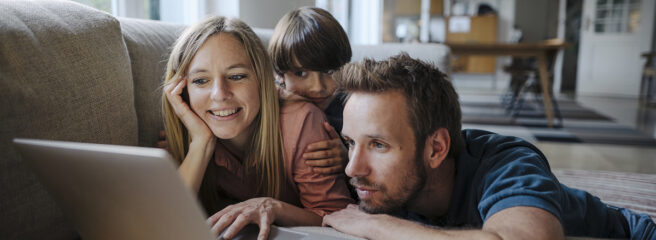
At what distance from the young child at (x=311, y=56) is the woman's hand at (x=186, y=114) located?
232mm

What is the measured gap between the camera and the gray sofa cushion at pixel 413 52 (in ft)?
5.43

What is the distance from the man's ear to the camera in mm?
952

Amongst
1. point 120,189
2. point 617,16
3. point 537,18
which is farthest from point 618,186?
point 537,18

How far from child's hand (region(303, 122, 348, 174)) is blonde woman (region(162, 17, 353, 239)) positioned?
2 cm

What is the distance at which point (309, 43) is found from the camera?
4.09 ft

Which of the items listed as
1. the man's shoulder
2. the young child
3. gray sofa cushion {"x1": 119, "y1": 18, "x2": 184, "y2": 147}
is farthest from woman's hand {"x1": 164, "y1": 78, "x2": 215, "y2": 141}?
the man's shoulder

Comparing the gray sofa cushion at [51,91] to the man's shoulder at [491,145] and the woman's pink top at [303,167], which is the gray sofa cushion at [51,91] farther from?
the man's shoulder at [491,145]

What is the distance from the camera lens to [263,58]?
3.53 ft

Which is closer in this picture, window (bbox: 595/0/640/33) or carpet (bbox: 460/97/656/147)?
carpet (bbox: 460/97/656/147)

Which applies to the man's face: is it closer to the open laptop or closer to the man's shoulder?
the man's shoulder

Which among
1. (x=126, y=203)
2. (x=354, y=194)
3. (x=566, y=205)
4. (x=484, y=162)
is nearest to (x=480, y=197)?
(x=484, y=162)

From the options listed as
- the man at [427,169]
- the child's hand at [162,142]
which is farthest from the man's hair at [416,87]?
the child's hand at [162,142]

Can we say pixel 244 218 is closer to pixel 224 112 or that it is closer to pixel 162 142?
pixel 224 112

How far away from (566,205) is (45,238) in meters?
1.03
